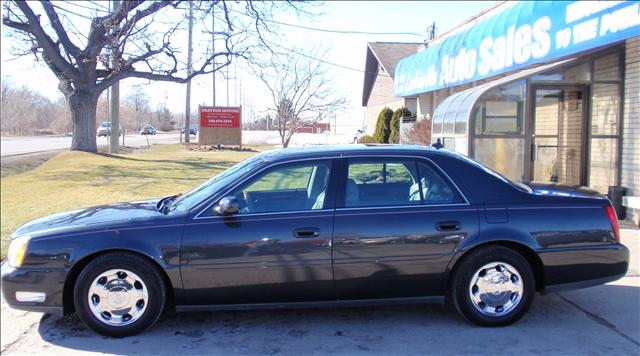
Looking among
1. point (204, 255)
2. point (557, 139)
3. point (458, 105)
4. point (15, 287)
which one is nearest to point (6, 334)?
point (15, 287)

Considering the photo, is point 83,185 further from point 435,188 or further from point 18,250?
point 435,188

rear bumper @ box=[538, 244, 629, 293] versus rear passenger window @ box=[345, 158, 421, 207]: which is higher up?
rear passenger window @ box=[345, 158, 421, 207]

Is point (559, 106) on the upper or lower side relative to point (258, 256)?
upper

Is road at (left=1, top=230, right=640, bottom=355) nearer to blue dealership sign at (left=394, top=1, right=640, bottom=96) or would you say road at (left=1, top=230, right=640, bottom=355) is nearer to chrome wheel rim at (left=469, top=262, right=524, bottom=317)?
chrome wheel rim at (left=469, top=262, right=524, bottom=317)

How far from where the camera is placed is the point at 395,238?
4.36 m

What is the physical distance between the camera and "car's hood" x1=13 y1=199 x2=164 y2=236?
4.31 m

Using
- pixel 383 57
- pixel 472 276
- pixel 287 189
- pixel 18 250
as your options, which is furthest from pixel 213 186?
pixel 383 57

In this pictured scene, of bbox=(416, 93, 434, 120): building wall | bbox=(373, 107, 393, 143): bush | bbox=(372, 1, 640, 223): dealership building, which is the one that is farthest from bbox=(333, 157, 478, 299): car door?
bbox=(373, 107, 393, 143): bush

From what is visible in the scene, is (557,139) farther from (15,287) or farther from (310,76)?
(310,76)

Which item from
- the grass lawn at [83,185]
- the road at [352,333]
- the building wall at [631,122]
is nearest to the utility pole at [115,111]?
the grass lawn at [83,185]

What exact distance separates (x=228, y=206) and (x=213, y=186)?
551 mm

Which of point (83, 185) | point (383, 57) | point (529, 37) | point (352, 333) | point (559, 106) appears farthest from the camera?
point (383, 57)

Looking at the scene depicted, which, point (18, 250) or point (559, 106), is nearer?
point (18, 250)

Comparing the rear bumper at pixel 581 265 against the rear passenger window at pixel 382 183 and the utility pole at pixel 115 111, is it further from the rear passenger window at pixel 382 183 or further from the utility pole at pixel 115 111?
the utility pole at pixel 115 111
